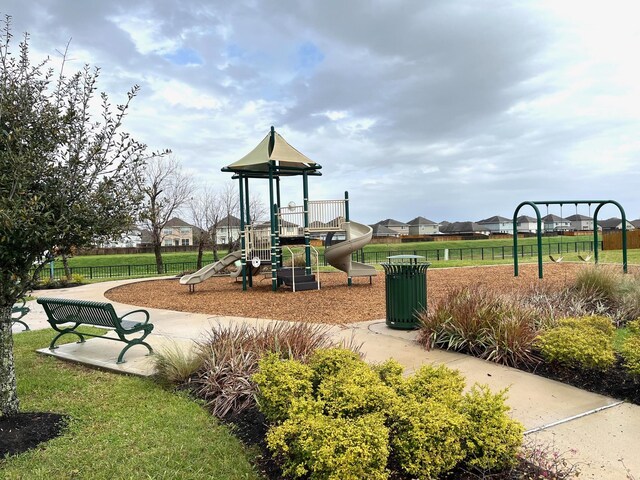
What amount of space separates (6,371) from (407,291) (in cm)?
525

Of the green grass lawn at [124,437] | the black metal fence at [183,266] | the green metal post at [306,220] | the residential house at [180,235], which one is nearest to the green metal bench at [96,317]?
the green grass lawn at [124,437]

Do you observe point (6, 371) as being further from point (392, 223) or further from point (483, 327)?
point (392, 223)

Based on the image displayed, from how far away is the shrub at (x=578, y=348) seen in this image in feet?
15.5

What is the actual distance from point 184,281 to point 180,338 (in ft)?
25.3

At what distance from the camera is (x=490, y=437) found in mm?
2861

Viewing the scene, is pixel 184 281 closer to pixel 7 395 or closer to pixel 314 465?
pixel 7 395

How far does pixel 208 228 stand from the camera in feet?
104

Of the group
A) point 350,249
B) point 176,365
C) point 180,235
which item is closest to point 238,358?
point 176,365

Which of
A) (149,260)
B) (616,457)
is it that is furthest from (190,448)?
(149,260)

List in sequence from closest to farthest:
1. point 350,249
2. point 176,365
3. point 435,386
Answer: point 435,386
point 176,365
point 350,249

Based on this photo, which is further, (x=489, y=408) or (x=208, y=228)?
(x=208, y=228)

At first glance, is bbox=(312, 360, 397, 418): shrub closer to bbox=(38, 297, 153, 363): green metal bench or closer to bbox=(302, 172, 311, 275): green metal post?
bbox=(38, 297, 153, 363): green metal bench

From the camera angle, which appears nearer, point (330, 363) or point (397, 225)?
point (330, 363)

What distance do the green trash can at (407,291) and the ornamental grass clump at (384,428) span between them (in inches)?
144
